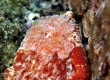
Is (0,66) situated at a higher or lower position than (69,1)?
lower

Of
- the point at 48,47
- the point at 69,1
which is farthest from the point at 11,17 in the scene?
the point at 48,47

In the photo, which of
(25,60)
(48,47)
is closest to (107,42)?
(48,47)

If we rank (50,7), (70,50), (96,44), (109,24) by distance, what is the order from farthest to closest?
(50,7) < (70,50) < (96,44) < (109,24)

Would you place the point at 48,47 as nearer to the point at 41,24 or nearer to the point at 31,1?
the point at 41,24

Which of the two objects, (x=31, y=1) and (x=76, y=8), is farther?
(x=31, y=1)

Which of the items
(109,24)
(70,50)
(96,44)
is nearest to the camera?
(109,24)

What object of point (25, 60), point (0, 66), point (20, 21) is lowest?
point (0, 66)
